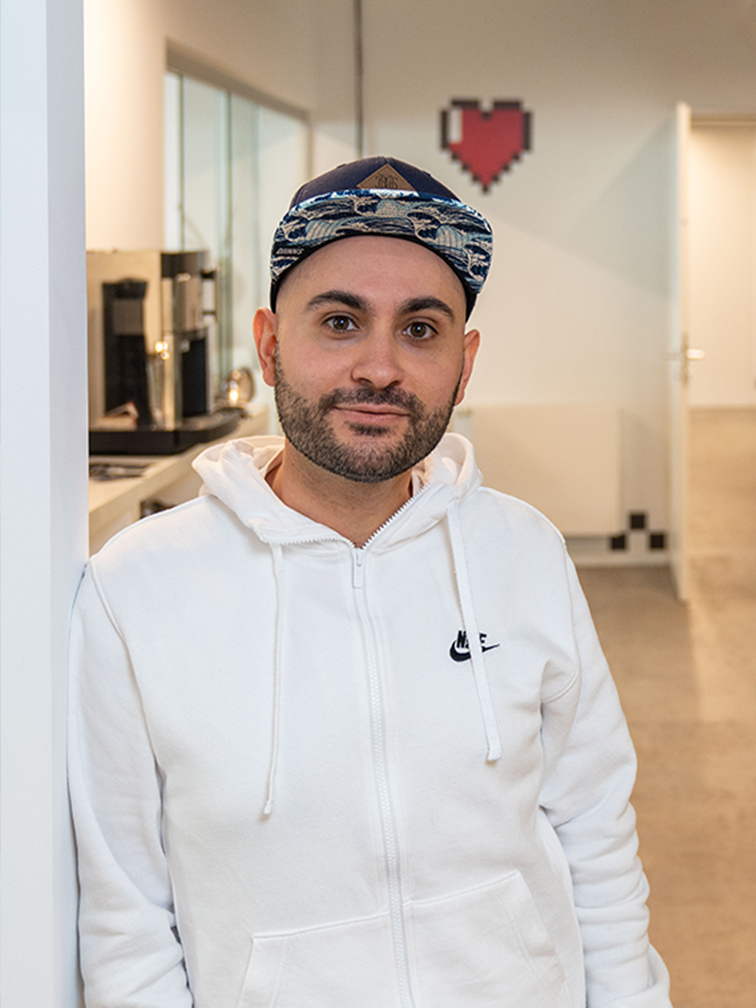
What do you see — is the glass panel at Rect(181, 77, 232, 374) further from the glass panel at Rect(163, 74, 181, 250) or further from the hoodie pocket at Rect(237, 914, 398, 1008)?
the hoodie pocket at Rect(237, 914, 398, 1008)

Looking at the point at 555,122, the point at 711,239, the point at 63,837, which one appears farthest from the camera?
the point at 711,239

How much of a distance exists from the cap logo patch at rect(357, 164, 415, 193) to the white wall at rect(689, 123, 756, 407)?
27.3 ft

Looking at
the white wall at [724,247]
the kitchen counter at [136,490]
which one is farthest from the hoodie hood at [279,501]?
the white wall at [724,247]

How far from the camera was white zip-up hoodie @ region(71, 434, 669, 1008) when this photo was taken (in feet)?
3.22

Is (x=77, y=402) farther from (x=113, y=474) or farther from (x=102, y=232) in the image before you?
(x=102, y=232)

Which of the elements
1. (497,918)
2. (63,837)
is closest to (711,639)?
(497,918)

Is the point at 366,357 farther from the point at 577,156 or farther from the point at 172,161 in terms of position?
the point at 577,156

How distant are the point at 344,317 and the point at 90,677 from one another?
40 cm

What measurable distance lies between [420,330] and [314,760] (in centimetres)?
41

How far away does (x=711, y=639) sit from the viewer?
4.41 m

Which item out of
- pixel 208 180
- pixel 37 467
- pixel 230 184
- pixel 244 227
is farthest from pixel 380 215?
pixel 244 227

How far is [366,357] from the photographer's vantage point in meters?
1.04

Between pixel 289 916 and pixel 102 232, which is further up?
pixel 102 232

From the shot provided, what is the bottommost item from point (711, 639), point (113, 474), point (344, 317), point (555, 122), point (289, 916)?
point (711, 639)
